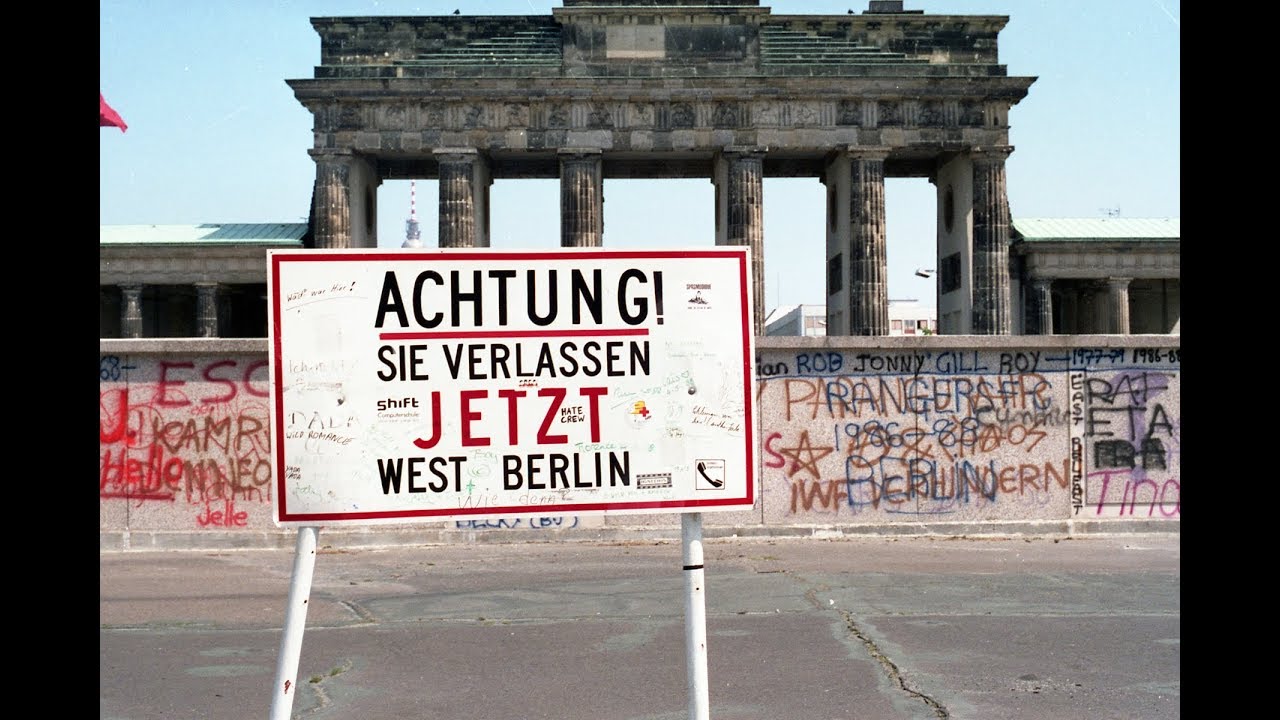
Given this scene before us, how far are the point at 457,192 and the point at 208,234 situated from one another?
11.2 m

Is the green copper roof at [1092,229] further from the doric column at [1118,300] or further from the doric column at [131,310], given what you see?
the doric column at [131,310]

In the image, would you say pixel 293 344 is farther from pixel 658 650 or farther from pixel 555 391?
pixel 658 650

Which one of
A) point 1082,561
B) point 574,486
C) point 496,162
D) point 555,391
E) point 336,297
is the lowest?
point 1082,561

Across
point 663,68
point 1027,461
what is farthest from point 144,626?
point 663,68

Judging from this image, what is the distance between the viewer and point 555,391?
14.6 ft

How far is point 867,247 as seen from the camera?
49219 mm

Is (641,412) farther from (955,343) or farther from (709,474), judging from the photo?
(955,343)

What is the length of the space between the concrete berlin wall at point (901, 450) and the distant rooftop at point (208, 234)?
38.3 m

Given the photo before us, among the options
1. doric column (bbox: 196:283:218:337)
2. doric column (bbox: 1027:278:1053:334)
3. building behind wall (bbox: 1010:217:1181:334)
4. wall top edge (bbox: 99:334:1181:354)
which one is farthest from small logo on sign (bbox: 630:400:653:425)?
doric column (bbox: 1027:278:1053:334)

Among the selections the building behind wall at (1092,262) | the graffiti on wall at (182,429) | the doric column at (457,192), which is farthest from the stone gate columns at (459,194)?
the graffiti on wall at (182,429)

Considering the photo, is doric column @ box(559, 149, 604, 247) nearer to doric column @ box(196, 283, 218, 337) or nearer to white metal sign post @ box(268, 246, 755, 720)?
doric column @ box(196, 283, 218, 337)

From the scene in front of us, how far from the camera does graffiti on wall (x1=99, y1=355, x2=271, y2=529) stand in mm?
13188

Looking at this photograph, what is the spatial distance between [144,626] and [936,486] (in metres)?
8.27
